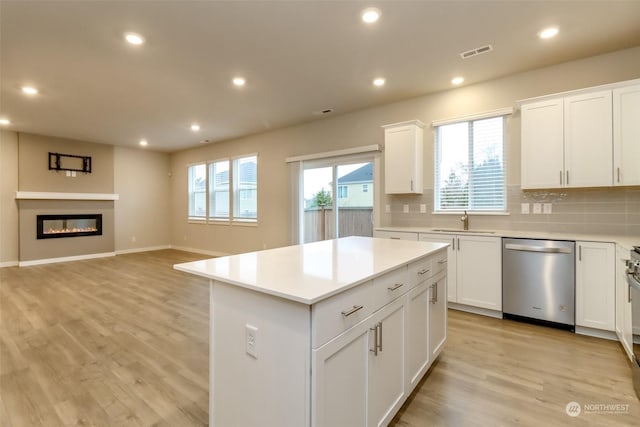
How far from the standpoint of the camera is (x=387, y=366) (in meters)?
1.58

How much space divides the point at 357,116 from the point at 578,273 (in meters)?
3.62

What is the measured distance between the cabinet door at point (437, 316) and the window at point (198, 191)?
6779 millimetres

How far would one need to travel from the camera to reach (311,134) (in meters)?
5.67

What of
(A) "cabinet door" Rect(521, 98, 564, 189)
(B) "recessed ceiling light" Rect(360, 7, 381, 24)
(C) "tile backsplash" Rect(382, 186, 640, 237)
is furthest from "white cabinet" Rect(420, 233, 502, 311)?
(B) "recessed ceiling light" Rect(360, 7, 381, 24)

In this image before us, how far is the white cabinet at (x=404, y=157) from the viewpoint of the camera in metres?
4.16

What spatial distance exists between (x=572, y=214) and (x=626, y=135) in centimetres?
90

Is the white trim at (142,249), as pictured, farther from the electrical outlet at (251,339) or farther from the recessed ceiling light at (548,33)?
the recessed ceiling light at (548,33)

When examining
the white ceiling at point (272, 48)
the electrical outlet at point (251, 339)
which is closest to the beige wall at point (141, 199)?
the white ceiling at point (272, 48)

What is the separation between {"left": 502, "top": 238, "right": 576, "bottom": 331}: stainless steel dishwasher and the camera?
2910mm

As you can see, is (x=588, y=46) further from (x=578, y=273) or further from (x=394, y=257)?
(x=394, y=257)

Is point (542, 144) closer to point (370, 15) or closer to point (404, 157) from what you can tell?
point (404, 157)

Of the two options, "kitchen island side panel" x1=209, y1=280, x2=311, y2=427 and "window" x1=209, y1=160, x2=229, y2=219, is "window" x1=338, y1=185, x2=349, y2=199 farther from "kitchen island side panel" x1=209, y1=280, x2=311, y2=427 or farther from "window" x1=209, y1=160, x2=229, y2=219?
"kitchen island side panel" x1=209, y1=280, x2=311, y2=427

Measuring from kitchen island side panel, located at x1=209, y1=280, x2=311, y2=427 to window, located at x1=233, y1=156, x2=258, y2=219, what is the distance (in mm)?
5371

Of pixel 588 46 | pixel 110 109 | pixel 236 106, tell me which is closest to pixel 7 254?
pixel 110 109
